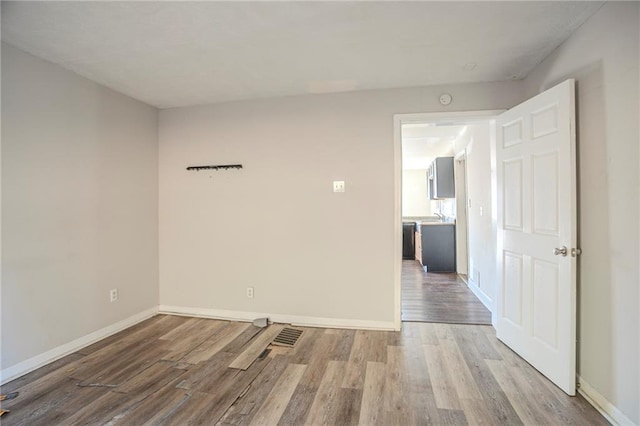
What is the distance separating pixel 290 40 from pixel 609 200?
219 centimetres

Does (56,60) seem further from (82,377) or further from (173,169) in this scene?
(82,377)

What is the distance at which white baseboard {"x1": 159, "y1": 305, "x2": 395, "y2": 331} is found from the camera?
9.17ft

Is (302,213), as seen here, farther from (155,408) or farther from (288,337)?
(155,408)

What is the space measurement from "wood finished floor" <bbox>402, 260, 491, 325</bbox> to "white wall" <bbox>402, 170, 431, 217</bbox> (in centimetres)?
348

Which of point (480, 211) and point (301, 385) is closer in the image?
point (301, 385)

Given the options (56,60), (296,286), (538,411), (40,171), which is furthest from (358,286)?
(56,60)

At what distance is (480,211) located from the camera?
144 inches

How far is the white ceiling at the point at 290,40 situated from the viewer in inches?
64.5

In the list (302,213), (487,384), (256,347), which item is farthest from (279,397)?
(302,213)

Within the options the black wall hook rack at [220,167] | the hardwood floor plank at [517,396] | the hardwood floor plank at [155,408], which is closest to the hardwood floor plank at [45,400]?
the hardwood floor plank at [155,408]

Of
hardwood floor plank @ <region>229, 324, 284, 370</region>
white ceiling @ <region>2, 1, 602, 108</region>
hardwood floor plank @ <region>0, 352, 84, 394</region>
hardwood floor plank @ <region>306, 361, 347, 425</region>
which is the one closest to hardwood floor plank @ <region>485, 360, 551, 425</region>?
hardwood floor plank @ <region>306, 361, 347, 425</region>

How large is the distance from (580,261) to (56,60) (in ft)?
13.2

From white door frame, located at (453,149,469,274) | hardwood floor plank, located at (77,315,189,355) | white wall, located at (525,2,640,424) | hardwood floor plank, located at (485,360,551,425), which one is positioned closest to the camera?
white wall, located at (525,2,640,424)

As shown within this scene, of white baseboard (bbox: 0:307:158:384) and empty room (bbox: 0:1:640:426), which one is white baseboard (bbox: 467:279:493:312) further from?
white baseboard (bbox: 0:307:158:384)
